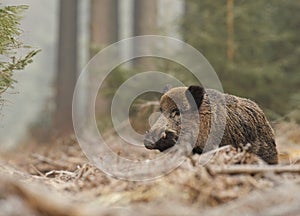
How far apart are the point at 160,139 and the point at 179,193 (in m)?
1.60

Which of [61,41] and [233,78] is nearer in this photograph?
[233,78]

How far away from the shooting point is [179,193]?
2191 millimetres

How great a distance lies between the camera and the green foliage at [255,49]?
11781mm

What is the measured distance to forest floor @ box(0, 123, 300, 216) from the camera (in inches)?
71.1

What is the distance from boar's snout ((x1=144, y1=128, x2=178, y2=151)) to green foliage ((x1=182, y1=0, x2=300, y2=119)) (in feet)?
25.0

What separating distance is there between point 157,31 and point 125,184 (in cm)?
1047

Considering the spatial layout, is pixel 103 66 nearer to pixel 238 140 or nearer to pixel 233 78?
pixel 233 78

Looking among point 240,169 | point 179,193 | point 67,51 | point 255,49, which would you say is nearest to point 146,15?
point 67,51

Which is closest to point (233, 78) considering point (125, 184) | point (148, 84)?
point (148, 84)

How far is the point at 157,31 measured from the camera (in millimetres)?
12703

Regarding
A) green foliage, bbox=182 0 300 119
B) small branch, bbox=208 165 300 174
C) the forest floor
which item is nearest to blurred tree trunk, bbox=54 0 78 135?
A: green foliage, bbox=182 0 300 119

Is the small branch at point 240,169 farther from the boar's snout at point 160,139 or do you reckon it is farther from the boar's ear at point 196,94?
the boar's ear at point 196,94

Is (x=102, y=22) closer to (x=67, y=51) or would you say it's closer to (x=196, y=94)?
(x=67, y=51)

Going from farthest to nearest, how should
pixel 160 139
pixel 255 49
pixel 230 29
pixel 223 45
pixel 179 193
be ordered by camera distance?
pixel 255 49, pixel 223 45, pixel 230 29, pixel 160 139, pixel 179 193
